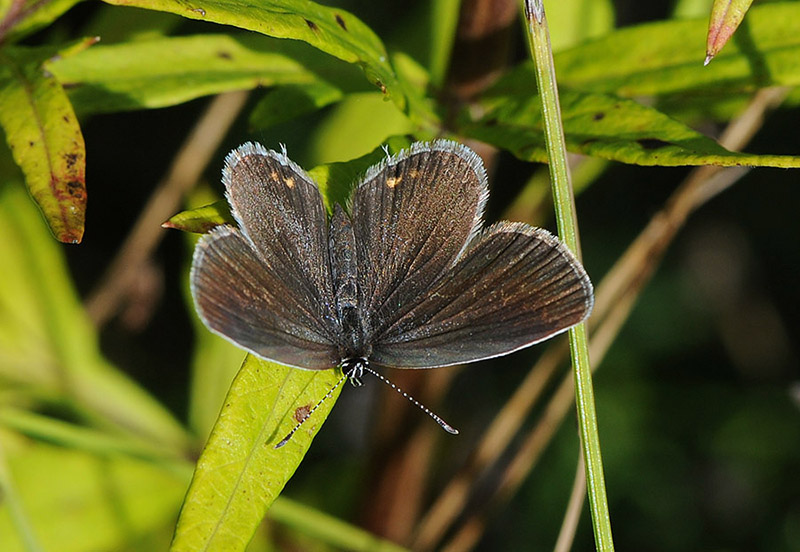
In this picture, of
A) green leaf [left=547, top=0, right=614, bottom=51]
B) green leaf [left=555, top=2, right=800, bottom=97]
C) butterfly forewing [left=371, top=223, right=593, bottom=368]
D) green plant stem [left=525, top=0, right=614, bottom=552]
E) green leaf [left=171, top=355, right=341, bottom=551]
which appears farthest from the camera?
green leaf [left=547, top=0, right=614, bottom=51]

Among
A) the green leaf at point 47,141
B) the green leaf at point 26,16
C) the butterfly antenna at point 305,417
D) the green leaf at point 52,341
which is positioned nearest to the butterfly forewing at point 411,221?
the butterfly antenna at point 305,417

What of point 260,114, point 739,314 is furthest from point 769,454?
point 260,114

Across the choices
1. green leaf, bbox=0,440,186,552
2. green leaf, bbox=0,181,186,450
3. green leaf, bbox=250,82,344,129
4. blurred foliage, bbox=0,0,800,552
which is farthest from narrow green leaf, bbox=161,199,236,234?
green leaf, bbox=0,181,186,450

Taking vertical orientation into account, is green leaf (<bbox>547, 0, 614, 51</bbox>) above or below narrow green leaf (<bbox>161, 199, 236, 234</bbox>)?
above

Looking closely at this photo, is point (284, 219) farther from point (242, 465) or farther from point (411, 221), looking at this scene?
point (242, 465)

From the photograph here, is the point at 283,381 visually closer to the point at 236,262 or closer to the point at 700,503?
the point at 236,262

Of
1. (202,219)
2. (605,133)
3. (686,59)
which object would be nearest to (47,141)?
(202,219)

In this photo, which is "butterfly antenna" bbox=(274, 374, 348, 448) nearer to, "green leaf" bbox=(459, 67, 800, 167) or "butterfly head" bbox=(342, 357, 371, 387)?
"butterfly head" bbox=(342, 357, 371, 387)

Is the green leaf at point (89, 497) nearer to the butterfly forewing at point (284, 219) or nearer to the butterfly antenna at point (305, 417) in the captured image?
the butterfly forewing at point (284, 219)
